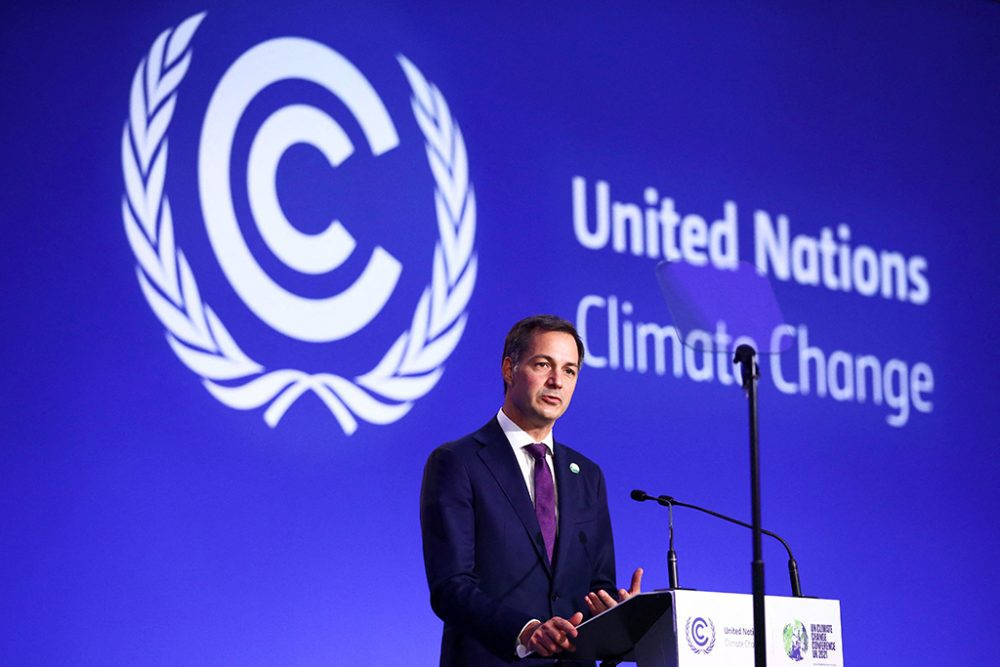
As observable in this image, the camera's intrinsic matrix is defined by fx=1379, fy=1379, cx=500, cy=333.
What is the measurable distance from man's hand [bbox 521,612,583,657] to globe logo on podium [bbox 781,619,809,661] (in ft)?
1.64

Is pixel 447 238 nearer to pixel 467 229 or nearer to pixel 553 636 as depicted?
pixel 467 229

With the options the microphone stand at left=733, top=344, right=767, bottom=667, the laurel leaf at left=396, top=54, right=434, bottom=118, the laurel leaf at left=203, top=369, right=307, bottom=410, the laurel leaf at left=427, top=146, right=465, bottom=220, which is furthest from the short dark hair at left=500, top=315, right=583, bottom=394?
the laurel leaf at left=396, top=54, right=434, bottom=118

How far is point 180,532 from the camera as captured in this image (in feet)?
14.6

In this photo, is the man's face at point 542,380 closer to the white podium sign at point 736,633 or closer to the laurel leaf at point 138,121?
the white podium sign at point 736,633

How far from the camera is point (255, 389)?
183 inches

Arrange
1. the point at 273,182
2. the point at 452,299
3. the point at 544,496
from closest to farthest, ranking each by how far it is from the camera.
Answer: the point at 544,496
the point at 273,182
the point at 452,299

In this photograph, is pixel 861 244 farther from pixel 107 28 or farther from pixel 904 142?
pixel 107 28

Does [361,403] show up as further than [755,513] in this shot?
Yes

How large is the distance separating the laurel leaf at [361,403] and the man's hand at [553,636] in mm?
2009

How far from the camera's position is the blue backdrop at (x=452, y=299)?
439 cm

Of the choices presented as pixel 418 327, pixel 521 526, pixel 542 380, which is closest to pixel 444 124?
pixel 418 327

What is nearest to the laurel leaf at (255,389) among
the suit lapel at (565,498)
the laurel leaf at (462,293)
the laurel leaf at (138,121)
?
the laurel leaf at (462,293)

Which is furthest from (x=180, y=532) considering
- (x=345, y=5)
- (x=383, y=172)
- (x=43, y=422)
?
(x=345, y=5)

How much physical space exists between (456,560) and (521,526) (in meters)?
0.20
